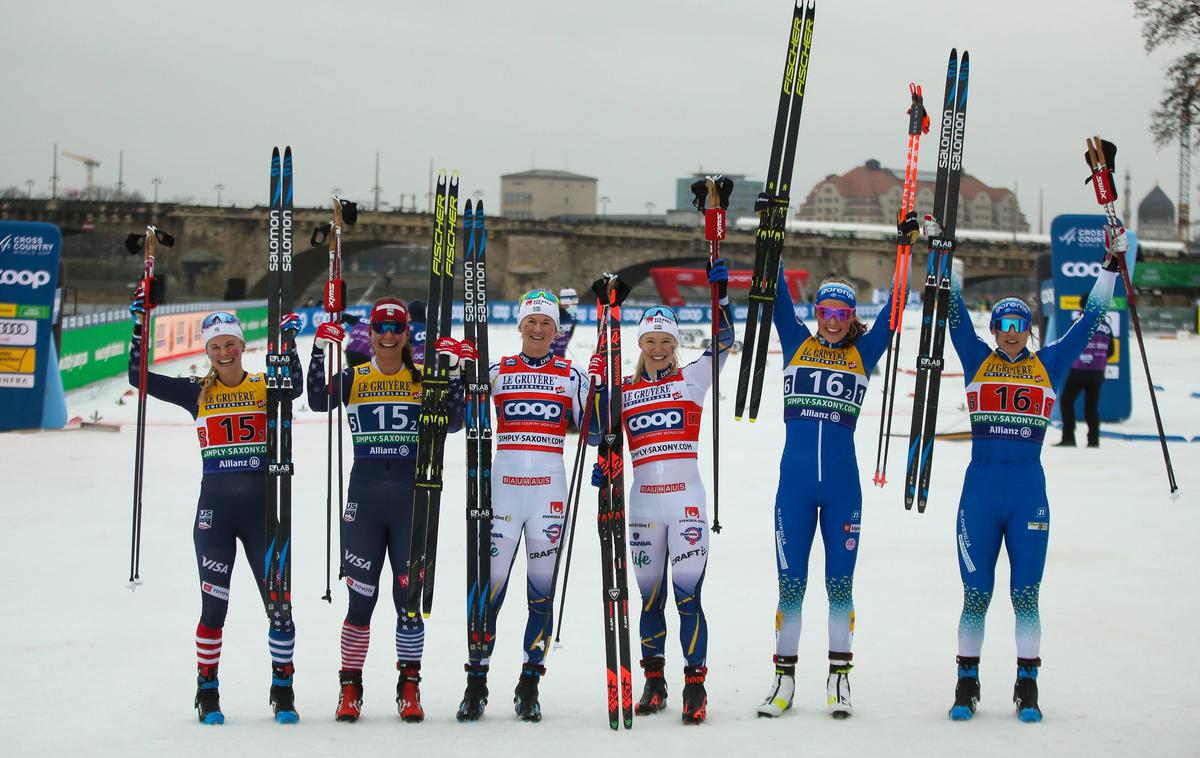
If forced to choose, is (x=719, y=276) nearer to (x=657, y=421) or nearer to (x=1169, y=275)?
(x=657, y=421)

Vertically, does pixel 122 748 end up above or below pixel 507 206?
below

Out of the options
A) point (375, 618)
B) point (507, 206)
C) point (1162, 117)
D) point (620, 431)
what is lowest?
point (375, 618)

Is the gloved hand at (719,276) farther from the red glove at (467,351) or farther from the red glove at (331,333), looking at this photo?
the red glove at (331,333)

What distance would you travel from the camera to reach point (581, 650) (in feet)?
23.3

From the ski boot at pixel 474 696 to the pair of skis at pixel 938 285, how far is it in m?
2.32

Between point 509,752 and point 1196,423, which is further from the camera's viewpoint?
point 1196,423

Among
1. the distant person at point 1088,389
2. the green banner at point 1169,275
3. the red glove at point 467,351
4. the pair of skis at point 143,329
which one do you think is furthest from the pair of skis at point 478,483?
the green banner at point 1169,275

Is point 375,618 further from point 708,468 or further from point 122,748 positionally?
point 708,468

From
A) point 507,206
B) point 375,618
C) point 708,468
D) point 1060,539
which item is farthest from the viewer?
point 507,206

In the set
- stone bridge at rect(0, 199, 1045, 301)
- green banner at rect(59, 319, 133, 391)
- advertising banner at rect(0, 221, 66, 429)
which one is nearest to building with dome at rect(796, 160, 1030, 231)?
stone bridge at rect(0, 199, 1045, 301)

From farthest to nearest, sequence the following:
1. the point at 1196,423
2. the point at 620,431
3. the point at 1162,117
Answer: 1. the point at 1162,117
2. the point at 1196,423
3. the point at 620,431

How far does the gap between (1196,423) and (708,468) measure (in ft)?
28.6

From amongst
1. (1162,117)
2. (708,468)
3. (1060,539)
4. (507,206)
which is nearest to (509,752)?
(1060,539)

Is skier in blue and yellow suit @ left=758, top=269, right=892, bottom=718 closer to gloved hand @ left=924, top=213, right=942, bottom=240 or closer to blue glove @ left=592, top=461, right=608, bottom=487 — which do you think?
gloved hand @ left=924, top=213, right=942, bottom=240
